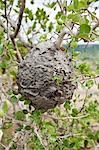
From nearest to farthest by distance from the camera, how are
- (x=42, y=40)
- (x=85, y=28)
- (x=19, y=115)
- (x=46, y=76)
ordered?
(x=85, y=28) < (x=46, y=76) < (x=19, y=115) < (x=42, y=40)

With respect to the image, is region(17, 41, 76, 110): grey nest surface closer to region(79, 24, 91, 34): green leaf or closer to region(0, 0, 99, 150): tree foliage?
region(0, 0, 99, 150): tree foliage

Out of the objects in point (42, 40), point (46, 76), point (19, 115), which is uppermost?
point (42, 40)

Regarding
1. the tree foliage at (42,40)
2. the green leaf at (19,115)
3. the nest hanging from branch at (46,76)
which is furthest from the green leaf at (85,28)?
the green leaf at (19,115)

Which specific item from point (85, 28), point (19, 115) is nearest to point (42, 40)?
point (19, 115)

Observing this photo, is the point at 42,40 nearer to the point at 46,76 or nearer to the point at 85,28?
the point at 46,76

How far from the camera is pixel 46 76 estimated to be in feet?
3.77

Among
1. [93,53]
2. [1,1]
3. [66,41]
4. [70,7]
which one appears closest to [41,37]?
[1,1]

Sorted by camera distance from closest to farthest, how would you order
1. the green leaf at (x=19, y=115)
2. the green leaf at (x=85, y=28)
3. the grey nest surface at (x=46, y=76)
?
the green leaf at (x=85, y=28)
the grey nest surface at (x=46, y=76)
the green leaf at (x=19, y=115)

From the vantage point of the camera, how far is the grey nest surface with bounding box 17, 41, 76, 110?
115cm

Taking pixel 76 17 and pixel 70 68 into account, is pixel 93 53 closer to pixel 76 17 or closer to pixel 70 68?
pixel 70 68

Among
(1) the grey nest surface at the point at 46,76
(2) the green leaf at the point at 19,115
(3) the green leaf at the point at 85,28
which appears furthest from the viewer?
(2) the green leaf at the point at 19,115

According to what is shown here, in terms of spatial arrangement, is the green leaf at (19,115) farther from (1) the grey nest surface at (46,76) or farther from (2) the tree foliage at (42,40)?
(1) the grey nest surface at (46,76)

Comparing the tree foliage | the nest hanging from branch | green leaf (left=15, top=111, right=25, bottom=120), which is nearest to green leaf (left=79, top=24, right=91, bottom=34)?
the tree foliage

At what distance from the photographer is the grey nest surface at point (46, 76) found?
1151 mm
